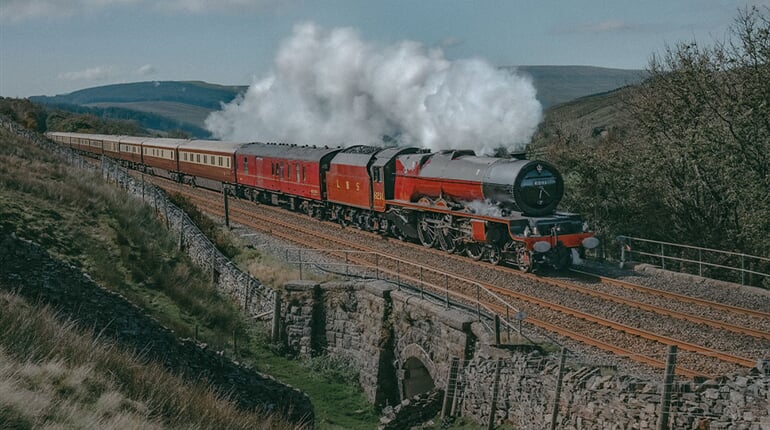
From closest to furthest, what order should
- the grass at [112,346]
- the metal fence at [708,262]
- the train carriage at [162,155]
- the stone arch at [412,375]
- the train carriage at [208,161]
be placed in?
the grass at [112,346], the stone arch at [412,375], the metal fence at [708,262], the train carriage at [208,161], the train carriage at [162,155]

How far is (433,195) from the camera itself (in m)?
23.7

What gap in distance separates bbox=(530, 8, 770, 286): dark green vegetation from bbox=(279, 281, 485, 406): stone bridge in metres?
11.8

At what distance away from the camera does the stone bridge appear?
14.4 metres

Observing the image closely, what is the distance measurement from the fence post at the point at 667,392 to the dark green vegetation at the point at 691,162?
1365cm

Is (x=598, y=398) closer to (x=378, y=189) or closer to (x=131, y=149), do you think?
(x=378, y=189)

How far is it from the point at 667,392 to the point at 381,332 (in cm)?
819

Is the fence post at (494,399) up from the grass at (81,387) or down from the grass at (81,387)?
down

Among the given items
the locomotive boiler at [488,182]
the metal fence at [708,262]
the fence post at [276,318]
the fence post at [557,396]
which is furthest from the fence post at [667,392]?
the locomotive boiler at [488,182]

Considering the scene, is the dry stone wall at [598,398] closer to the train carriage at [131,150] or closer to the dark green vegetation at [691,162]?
the dark green vegetation at [691,162]

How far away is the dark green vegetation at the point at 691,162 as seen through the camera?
22234 mm

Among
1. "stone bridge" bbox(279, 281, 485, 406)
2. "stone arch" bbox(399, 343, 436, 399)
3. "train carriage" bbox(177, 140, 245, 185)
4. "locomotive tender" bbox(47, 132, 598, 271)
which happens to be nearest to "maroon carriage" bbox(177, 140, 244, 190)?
"train carriage" bbox(177, 140, 245, 185)

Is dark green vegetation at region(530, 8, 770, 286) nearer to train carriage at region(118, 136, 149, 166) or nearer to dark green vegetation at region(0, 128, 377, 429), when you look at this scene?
dark green vegetation at region(0, 128, 377, 429)

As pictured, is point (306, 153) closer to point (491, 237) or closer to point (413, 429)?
point (491, 237)

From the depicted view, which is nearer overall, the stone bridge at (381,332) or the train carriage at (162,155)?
the stone bridge at (381,332)
